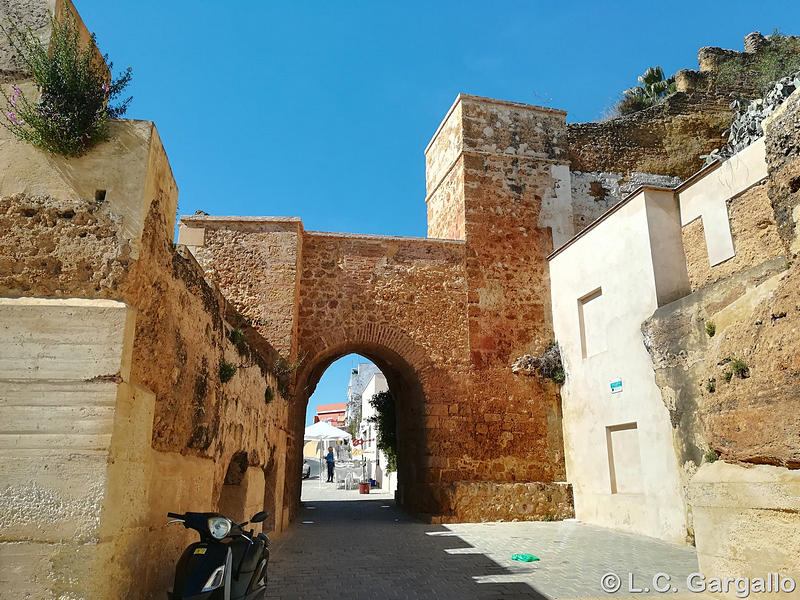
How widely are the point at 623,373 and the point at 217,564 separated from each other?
7.83 meters

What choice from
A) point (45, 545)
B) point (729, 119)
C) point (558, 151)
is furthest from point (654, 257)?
point (45, 545)

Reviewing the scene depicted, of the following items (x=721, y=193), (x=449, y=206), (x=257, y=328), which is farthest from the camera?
(x=449, y=206)

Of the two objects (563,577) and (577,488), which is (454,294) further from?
(563,577)

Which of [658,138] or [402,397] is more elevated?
[658,138]

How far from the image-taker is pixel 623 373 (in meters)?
9.51

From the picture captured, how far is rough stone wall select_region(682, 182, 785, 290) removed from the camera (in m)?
7.53

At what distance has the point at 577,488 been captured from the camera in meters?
10.7

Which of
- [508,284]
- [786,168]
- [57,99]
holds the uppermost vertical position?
[508,284]

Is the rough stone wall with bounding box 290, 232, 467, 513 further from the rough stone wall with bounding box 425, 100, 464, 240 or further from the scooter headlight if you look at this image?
the scooter headlight

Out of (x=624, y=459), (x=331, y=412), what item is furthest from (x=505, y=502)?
(x=331, y=412)

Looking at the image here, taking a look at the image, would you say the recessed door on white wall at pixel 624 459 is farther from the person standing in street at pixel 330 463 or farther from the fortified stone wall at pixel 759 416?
the person standing in street at pixel 330 463

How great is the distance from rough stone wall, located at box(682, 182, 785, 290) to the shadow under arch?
5223 millimetres

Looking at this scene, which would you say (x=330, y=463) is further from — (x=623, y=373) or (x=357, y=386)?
(x=357, y=386)

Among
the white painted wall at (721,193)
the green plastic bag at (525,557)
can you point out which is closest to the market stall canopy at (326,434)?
the green plastic bag at (525,557)
